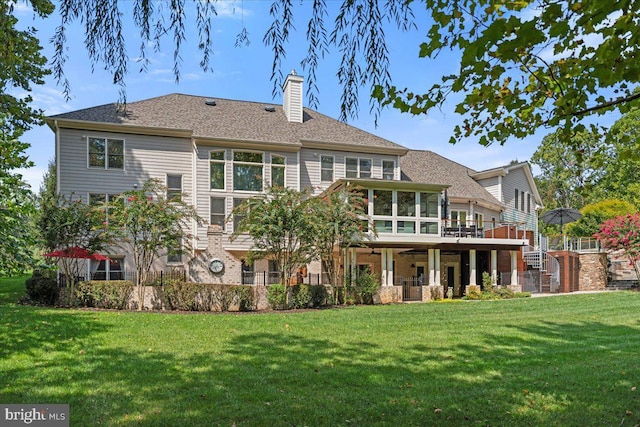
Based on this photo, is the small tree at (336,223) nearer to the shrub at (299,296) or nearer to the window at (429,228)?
the shrub at (299,296)

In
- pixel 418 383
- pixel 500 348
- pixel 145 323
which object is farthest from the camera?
pixel 145 323

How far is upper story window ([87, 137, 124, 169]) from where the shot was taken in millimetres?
20859

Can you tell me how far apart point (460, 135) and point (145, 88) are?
378cm

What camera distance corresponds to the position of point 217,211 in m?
22.1

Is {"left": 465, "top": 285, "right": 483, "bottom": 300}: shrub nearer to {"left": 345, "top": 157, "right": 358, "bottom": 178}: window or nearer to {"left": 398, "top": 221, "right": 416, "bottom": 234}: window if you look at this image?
{"left": 398, "top": 221, "right": 416, "bottom": 234}: window

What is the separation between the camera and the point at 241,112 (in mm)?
25078

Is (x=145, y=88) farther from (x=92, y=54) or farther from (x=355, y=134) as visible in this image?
(x=355, y=134)

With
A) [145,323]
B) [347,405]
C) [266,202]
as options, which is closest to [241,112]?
[266,202]

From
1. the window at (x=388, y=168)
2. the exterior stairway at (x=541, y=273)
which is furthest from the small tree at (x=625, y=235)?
the window at (x=388, y=168)

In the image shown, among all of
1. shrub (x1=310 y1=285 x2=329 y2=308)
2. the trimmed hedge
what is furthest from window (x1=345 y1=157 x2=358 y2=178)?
the trimmed hedge

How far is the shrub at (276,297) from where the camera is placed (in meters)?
15.8

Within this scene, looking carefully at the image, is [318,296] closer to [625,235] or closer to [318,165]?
[318,165]

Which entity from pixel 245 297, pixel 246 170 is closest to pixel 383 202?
pixel 246 170

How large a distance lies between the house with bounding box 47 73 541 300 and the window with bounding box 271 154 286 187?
2.0 inches
